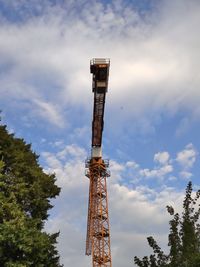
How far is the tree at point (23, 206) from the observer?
2461 cm

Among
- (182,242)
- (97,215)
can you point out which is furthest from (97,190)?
(182,242)

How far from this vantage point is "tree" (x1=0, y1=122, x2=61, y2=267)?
24.6m

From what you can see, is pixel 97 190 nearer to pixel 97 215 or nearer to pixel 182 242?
pixel 97 215

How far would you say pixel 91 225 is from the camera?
6344 centimetres

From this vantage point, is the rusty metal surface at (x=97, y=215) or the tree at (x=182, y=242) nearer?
the tree at (x=182, y=242)

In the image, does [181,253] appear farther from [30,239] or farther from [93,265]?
[93,265]

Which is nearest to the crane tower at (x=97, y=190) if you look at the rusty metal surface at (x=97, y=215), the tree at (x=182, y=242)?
the rusty metal surface at (x=97, y=215)

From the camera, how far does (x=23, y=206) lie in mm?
31859

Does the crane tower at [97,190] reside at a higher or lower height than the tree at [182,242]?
higher

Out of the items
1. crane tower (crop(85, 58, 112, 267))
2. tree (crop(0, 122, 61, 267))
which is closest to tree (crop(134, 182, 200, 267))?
tree (crop(0, 122, 61, 267))

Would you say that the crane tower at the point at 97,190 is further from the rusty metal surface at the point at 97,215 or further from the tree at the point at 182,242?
the tree at the point at 182,242

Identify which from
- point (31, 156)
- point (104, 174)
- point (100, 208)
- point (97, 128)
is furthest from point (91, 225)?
point (31, 156)

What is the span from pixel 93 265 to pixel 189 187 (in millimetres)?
45851

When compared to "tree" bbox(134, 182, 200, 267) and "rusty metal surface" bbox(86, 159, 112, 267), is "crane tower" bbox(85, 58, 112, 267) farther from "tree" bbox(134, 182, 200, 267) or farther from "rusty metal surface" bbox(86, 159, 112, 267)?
"tree" bbox(134, 182, 200, 267)
